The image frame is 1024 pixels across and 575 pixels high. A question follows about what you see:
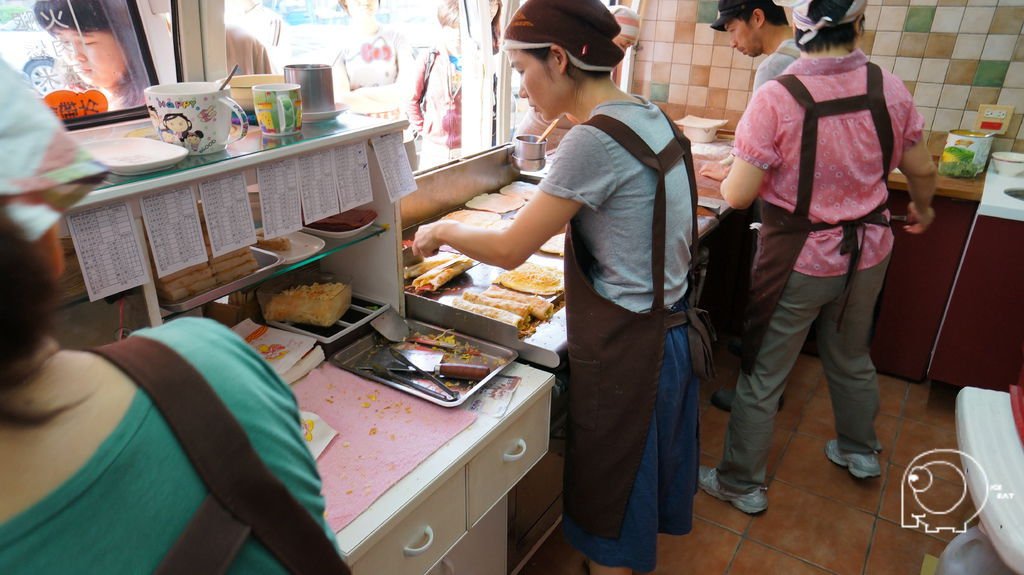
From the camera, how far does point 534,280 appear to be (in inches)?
77.2

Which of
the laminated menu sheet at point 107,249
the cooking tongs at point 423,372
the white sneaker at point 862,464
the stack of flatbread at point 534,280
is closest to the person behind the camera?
the laminated menu sheet at point 107,249

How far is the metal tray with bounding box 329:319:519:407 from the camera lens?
1.45 m

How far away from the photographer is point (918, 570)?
6.74ft

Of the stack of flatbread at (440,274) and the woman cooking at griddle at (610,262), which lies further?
the stack of flatbread at (440,274)

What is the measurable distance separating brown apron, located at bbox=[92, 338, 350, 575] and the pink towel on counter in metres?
0.57

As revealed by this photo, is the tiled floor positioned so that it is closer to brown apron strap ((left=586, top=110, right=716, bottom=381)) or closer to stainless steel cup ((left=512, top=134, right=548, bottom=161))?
brown apron strap ((left=586, top=110, right=716, bottom=381))

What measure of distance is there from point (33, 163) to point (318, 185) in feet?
3.20

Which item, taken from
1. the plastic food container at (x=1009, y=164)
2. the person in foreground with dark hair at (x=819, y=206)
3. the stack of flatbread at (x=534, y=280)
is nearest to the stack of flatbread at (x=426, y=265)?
the stack of flatbread at (x=534, y=280)

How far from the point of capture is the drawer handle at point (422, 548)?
1.20 metres

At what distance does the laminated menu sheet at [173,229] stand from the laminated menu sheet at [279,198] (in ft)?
0.50

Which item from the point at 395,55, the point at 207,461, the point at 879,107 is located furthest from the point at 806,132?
the point at 395,55

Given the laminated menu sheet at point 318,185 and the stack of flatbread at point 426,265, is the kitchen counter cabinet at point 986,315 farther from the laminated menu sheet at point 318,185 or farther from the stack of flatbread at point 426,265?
the laminated menu sheet at point 318,185

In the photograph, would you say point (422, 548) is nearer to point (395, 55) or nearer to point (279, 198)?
point (279, 198)

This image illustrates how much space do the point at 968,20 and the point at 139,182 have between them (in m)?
3.40
